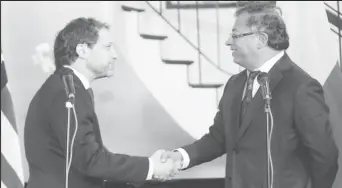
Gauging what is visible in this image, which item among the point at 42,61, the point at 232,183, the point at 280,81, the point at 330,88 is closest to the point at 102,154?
the point at 232,183

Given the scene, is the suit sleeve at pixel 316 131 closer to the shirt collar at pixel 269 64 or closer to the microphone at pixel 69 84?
the shirt collar at pixel 269 64

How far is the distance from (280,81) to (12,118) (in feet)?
5.30

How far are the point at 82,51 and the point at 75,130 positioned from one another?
360 millimetres

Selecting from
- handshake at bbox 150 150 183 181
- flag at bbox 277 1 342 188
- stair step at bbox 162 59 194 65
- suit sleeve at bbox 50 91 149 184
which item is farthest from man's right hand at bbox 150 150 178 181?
flag at bbox 277 1 342 188

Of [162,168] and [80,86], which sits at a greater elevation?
[80,86]

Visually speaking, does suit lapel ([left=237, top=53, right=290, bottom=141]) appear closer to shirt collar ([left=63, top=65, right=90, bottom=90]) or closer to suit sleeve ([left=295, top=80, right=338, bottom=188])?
suit sleeve ([left=295, top=80, right=338, bottom=188])

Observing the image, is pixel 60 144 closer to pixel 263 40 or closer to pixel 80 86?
pixel 80 86

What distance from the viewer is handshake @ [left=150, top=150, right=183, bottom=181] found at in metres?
2.39

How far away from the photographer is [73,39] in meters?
2.27

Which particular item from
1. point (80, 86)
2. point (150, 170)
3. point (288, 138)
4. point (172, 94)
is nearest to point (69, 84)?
point (80, 86)

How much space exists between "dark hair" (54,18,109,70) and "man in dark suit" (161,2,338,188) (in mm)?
532

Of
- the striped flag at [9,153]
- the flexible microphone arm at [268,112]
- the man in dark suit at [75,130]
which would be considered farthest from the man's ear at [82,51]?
the striped flag at [9,153]

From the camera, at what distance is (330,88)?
2.74m

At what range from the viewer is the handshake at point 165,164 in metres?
2.39
